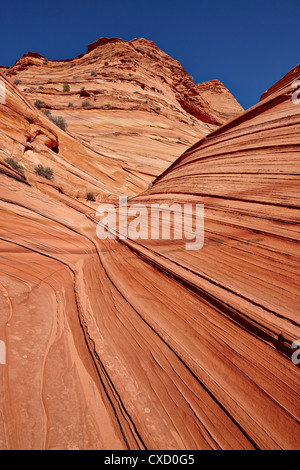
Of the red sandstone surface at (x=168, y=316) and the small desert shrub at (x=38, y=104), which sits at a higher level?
the small desert shrub at (x=38, y=104)

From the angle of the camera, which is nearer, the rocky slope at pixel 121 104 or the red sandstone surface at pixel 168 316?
the red sandstone surface at pixel 168 316

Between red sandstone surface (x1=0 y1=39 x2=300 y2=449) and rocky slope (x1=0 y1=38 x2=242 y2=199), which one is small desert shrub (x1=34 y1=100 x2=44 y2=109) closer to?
rocky slope (x1=0 y1=38 x2=242 y2=199)

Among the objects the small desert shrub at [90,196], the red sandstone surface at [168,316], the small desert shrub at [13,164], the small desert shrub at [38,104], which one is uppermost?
the small desert shrub at [38,104]

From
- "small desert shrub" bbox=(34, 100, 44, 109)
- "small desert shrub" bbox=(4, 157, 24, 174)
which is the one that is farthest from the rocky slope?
"small desert shrub" bbox=(4, 157, 24, 174)

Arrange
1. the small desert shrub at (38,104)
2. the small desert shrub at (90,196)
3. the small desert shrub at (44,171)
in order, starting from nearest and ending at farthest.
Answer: the small desert shrub at (44,171) < the small desert shrub at (90,196) < the small desert shrub at (38,104)

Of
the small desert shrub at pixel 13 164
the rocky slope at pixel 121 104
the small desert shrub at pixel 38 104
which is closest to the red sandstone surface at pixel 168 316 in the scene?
the small desert shrub at pixel 13 164

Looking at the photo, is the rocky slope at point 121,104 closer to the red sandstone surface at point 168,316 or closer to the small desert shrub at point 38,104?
the small desert shrub at point 38,104
